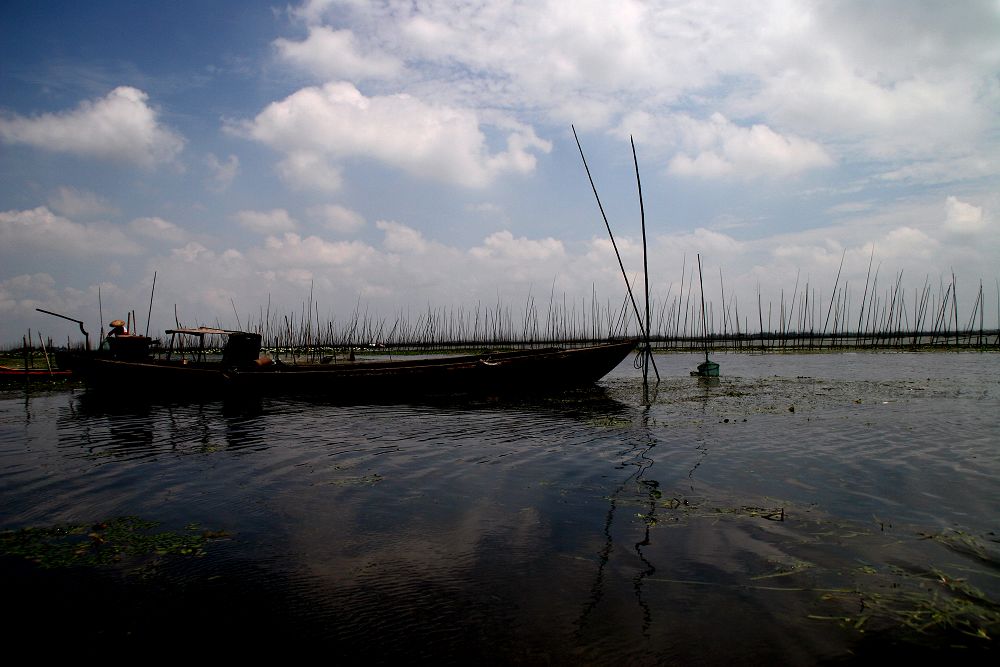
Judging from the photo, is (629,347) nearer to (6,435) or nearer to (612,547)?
(612,547)

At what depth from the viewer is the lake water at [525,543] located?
3.60 metres

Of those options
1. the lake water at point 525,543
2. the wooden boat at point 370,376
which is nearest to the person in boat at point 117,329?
the wooden boat at point 370,376

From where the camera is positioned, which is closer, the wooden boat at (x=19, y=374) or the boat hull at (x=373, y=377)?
the boat hull at (x=373, y=377)

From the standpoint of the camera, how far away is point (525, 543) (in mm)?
5215

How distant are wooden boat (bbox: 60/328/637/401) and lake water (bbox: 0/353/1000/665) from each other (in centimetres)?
700

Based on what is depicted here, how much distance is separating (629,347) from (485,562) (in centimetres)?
1565

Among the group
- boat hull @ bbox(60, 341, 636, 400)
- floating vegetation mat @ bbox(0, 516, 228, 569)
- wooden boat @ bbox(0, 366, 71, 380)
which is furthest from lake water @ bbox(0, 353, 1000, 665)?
wooden boat @ bbox(0, 366, 71, 380)

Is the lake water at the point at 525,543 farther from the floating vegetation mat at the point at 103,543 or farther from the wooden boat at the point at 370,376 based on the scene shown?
the wooden boat at the point at 370,376

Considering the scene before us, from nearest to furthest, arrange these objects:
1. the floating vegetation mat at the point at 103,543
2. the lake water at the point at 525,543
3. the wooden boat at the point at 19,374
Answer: the lake water at the point at 525,543 < the floating vegetation mat at the point at 103,543 < the wooden boat at the point at 19,374

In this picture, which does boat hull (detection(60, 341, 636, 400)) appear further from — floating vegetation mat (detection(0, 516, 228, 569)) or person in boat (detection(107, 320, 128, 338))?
floating vegetation mat (detection(0, 516, 228, 569))

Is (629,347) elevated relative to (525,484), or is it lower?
elevated

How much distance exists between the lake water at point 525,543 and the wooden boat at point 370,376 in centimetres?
700

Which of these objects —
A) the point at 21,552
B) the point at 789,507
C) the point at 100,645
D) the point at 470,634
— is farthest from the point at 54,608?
the point at 789,507

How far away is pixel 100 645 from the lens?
3.52m
